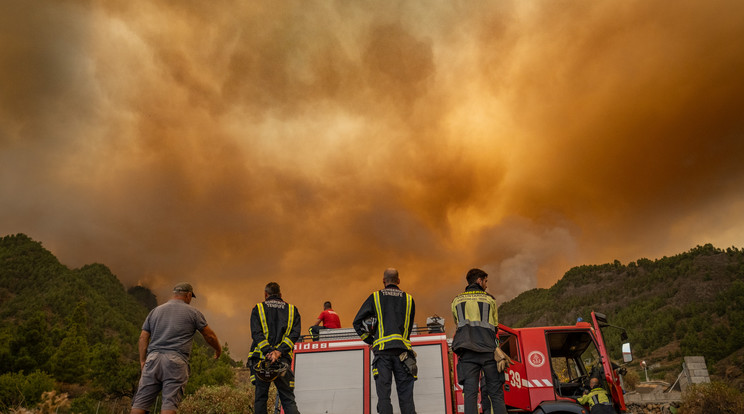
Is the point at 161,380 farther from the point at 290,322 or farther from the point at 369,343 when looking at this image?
the point at 369,343

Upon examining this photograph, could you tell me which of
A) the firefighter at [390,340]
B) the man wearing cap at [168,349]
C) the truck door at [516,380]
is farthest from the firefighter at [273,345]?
the truck door at [516,380]

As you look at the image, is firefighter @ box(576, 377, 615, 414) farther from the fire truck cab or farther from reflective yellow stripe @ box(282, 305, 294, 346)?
reflective yellow stripe @ box(282, 305, 294, 346)

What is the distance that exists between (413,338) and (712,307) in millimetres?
73623

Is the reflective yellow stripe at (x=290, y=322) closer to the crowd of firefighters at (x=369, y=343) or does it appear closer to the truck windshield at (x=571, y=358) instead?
the crowd of firefighters at (x=369, y=343)

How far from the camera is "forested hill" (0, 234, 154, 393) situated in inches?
1178

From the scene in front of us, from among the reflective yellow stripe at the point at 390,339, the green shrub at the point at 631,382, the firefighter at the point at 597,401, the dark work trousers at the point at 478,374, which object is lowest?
the firefighter at the point at 597,401

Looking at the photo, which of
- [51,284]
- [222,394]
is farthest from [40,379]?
[51,284]

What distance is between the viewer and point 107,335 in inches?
3078

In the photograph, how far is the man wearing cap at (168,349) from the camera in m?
6.22

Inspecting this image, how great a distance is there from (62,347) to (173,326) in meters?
33.3

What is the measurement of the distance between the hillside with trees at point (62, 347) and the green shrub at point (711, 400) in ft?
68.0

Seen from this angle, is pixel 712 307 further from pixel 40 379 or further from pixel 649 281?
pixel 40 379

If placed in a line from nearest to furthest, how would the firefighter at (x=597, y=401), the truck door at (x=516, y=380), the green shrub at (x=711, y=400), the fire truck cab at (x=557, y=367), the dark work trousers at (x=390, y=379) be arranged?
1. the dark work trousers at (x=390, y=379)
2. the firefighter at (x=597, y=401)
3. the fire truck cab at (x=557, y=367)
4. the truck door at (x=516, y=380)
5. the green shrub at (x=711, y=400)

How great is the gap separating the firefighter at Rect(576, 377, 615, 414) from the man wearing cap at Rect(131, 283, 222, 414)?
6.00 meters
